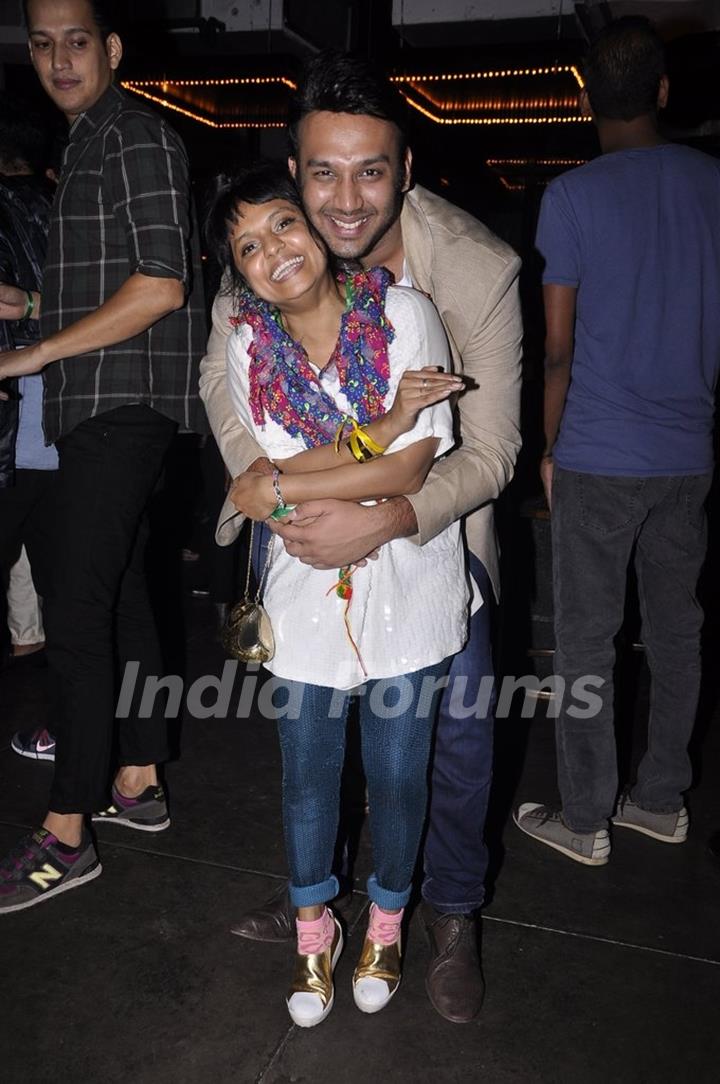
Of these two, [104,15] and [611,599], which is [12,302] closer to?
[104,15]

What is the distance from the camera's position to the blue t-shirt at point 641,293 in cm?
224

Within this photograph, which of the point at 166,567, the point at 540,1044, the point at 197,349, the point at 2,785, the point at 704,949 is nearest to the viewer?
the point at 540,1044

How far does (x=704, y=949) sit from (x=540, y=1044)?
0.52 meters

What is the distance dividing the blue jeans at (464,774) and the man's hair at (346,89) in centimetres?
87

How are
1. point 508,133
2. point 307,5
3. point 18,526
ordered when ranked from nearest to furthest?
point 18,526 < point 307,5 < point 508,133

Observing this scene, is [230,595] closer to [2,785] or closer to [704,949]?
[2,785]

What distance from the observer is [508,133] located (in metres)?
9.32

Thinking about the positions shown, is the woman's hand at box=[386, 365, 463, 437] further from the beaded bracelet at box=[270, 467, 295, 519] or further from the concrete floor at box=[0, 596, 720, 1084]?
the concrete floor at box=[0, 596, 720, 1084]

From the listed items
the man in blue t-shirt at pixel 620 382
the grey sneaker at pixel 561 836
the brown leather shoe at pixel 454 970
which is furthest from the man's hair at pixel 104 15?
the grey sneaker at pixel 561 836

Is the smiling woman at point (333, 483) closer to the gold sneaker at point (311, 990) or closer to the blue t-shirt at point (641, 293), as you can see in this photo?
the gold sneaker at point (311, 990)

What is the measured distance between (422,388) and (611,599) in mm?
1067

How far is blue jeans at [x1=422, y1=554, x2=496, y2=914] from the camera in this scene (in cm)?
192

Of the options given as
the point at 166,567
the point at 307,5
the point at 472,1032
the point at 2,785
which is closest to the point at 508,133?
the point at 307,5

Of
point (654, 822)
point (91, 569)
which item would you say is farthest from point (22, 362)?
point (654, 822)
